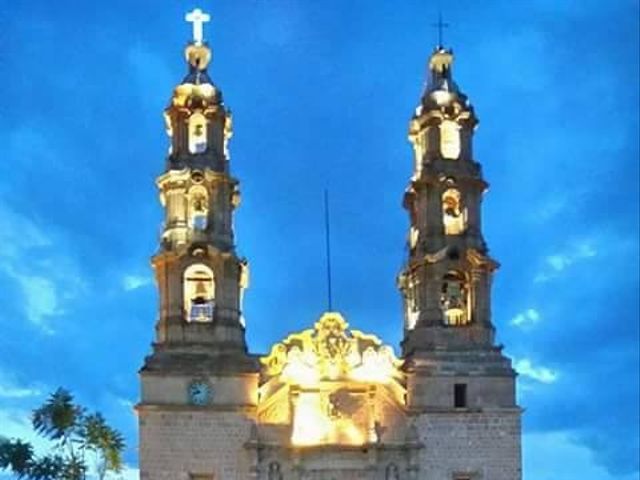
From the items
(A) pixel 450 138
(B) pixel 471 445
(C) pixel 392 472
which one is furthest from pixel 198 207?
(B) pixel 471 445

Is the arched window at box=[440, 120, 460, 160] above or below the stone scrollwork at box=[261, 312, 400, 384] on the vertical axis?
above

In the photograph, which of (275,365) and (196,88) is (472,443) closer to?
(275,365)

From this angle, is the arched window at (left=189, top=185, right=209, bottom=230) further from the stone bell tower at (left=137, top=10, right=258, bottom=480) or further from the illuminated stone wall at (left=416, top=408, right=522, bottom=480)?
the illuminated stone wall at (left=416, top=408, right=522, bottom=480)

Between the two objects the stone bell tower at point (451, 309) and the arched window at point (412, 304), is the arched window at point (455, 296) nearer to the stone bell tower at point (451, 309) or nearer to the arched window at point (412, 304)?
the stone bell tower at point (451, 309)

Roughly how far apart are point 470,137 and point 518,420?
9703 mm

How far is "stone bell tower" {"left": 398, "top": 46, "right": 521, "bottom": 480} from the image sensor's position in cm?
4647

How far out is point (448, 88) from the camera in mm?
→ 50375

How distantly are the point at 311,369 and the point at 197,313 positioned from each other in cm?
402

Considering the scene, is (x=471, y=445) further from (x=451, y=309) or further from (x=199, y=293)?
(x=199, y=293)

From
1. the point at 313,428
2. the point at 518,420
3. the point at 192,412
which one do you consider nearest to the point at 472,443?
the point at 518,420

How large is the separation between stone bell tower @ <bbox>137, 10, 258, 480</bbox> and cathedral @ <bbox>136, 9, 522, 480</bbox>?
4 cm

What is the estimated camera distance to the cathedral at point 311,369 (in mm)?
45844

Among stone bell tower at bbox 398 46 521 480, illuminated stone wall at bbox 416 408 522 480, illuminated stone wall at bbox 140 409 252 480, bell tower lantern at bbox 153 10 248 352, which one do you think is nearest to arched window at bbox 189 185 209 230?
bell tower lantern at bbox 153 10 248 352

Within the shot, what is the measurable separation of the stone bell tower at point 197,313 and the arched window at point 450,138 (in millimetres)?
7024
